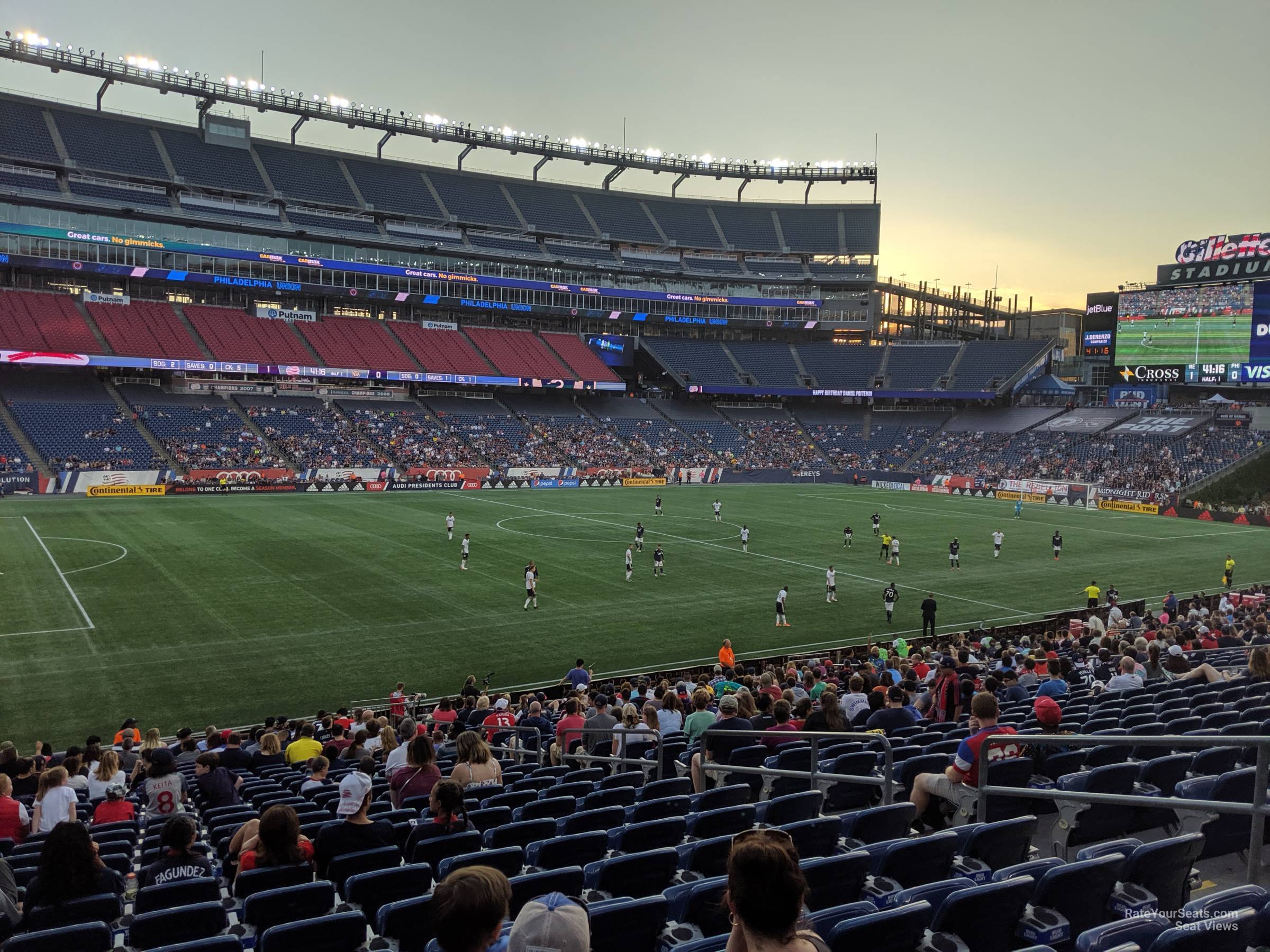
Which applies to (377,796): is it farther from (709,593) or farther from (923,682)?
(709,593)

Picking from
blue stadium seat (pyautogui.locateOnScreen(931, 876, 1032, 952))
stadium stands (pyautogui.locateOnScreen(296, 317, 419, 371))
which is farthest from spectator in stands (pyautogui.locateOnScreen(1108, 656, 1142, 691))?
stadium stands (pyautogui.locateOnScreen(296, 317, 419, 371))

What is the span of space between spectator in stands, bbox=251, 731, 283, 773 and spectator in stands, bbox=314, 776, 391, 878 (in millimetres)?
6469

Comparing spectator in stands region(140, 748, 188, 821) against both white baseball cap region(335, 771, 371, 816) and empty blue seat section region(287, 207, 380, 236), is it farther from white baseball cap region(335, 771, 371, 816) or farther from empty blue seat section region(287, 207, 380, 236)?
empty blue seat section region(287, 207, 380, 236)

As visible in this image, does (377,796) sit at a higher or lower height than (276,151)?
lower

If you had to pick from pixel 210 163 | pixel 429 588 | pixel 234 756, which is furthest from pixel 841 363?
pixel 234 756

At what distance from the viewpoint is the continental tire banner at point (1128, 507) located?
197 ft

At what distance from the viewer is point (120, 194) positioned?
7481 cm

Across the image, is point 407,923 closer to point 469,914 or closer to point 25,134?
point 469,914

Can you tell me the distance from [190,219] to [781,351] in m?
62.2

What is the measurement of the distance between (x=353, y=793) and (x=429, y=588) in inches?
1009

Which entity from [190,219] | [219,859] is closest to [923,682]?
[219,859]

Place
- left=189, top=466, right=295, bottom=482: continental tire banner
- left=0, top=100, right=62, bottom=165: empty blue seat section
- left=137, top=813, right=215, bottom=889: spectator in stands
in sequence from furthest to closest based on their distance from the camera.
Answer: left=0, top=100, right=62, bottom=165: empty blue seat section
left=189, top=466, right=295, bottom=482: continental tire banner
left=137, top=813, right=215, bottom=889: spectator in stands

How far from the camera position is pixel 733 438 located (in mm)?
88938

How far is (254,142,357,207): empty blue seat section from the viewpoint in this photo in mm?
85500
